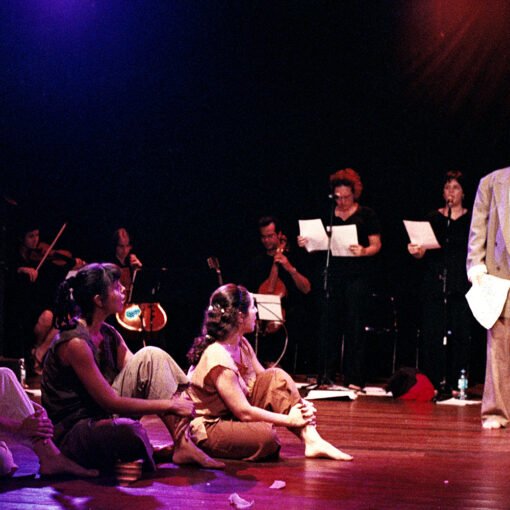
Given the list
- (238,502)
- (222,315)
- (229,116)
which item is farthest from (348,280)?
(238,502)

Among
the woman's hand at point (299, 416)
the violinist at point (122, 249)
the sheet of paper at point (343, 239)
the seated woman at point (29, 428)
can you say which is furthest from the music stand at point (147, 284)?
the seated woman at point (29, 428)

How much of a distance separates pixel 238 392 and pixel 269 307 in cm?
403

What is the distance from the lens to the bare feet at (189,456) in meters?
4.12

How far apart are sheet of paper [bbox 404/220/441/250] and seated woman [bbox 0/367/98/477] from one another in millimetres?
4209

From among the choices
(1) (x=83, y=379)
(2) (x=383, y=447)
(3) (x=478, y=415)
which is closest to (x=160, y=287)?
(3) (x=478, y=415)

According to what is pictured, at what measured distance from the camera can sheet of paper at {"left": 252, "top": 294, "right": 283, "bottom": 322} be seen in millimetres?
8203

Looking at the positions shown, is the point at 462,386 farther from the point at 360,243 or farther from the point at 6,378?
the point at 6,378

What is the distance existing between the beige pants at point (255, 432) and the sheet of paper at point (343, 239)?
10.2 feet

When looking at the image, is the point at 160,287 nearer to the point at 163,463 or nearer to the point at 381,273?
the point at 381,273

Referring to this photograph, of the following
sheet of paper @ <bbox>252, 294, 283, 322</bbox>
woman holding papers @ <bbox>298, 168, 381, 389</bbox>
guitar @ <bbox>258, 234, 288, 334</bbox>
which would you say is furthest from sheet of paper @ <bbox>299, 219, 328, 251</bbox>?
guitar @ <bbox>258, 234, 288, 334</bbox>

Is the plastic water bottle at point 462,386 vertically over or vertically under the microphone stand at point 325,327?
under

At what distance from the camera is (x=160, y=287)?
8.41 meters

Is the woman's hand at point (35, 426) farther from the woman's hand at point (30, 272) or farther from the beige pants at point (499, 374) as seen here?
the woman's hand at point (30, 272)

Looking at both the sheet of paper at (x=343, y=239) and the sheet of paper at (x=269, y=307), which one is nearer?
the sheet of paper at (x=343, y=239)
